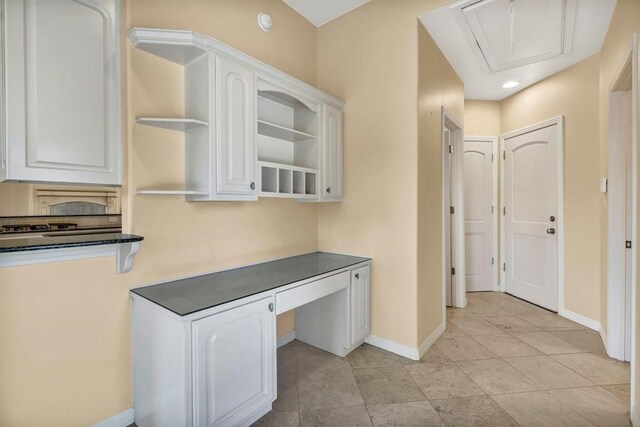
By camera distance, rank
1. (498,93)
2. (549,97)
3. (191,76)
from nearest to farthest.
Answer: (191,76) < (549,97) < (498,93)

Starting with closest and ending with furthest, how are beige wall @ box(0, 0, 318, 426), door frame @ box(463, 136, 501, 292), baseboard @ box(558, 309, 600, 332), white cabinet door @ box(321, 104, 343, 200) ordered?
beige wall @ box(0, 0, 318, 426) → white cabinet door @ box(321, 104, 343, 200) → baseboard @ box(558, 309, 600, 332) → door frame @ box(463, 136, 501, 292)

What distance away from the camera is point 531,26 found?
2375 millimetres

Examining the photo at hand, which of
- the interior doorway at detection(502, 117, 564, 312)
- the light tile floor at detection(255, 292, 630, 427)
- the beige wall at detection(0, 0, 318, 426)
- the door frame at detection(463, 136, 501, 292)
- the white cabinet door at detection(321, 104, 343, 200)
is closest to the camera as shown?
the beige wall at detection(0, 0, 318, 426)

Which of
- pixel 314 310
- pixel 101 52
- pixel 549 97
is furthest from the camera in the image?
pixel 549 97

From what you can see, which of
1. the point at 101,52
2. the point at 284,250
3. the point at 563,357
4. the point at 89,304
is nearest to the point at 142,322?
the point at 89,304

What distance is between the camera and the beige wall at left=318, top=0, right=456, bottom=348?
2.35m

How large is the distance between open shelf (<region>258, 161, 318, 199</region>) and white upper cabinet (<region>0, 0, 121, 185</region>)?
896mm

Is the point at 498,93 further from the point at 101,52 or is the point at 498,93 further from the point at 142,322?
the point at 142,322

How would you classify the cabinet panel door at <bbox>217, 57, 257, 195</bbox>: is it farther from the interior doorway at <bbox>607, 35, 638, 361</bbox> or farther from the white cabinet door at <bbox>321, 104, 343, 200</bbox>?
the interior doorway at <bbox>607, 35, 638, 361</bbox>

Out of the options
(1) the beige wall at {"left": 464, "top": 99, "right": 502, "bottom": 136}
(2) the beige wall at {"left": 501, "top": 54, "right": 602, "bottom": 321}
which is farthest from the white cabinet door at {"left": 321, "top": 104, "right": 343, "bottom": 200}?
(2) the beige wall at {"left": 501, "top": 54, "right": 602, "bottom": 321}

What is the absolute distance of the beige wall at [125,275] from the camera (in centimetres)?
137

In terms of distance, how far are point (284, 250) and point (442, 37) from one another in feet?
7.59

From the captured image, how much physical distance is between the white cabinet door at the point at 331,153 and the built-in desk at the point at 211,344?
81cm

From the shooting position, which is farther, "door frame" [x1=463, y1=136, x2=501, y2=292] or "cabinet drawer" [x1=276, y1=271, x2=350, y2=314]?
"door frame" [x1=463, y1=136, x2=501, y2=292]
